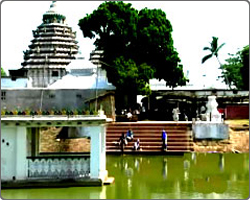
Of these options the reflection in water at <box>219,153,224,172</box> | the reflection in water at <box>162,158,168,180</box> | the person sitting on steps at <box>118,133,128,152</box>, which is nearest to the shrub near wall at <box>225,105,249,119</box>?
the reflection in water at <box>219,153,224,172</box>

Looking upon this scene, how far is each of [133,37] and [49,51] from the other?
13771 millimetres

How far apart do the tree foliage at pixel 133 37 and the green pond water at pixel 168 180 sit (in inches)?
428

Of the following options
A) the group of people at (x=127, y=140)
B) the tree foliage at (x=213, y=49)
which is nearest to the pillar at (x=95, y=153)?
the group of people at (x=127, y=140)

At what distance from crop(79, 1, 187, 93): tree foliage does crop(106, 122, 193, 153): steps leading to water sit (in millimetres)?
5933

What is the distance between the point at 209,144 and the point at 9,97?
15.6 metres

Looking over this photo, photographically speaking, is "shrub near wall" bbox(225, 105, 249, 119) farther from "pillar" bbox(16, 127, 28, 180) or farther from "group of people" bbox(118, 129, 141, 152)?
"pillar" bbox(16, 127, 28, 180)

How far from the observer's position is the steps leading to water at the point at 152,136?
787 inches

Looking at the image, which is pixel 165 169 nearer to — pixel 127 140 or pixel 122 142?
pixel 122 142

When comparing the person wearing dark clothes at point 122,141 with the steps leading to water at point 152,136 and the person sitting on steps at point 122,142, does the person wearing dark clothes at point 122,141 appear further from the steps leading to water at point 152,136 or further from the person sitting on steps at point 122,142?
the steps leading to water at point 152,136

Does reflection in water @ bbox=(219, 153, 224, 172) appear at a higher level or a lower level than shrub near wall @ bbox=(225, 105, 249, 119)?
lower

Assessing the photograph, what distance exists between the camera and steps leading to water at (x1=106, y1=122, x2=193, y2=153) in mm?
19984

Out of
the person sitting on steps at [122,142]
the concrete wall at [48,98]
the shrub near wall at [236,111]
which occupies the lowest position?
the person sitting on steps at [122,142]

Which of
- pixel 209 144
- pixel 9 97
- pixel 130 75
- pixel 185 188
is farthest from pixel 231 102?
pixel 185 188

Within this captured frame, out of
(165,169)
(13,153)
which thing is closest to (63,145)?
(165,169)
